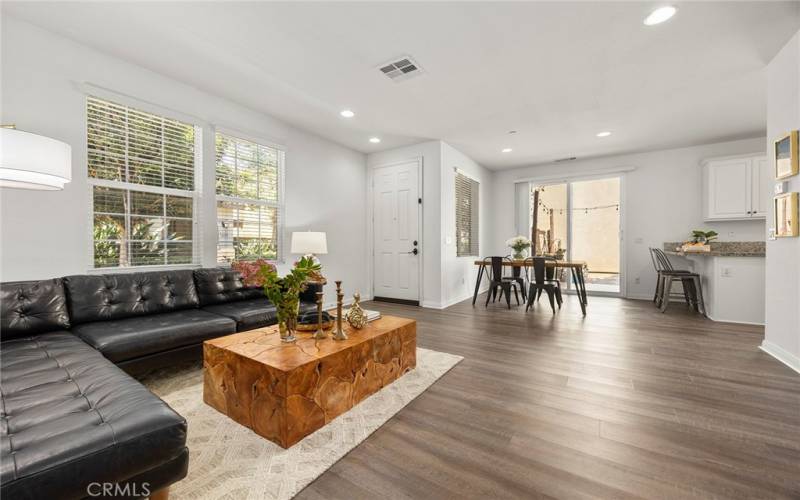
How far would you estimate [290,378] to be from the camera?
1623 millimetres

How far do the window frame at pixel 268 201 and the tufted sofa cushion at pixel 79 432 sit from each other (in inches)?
93.5

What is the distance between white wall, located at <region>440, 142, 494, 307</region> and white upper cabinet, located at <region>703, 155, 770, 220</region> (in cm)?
374

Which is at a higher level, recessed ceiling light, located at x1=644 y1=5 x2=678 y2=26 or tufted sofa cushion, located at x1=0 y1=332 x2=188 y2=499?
recessed ceiling light, located at x1=644 y1=5 x2=678 y2=26

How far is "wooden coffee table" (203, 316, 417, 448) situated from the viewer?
1661mm

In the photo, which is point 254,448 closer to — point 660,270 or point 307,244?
point 307,244

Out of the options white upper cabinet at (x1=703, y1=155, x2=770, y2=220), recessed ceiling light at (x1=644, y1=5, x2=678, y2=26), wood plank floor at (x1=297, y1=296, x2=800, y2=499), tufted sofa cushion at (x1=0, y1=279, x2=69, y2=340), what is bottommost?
wood plank floor at (x1=297, y1=296, x2=800, y2=499)

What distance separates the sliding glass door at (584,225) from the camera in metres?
6.59

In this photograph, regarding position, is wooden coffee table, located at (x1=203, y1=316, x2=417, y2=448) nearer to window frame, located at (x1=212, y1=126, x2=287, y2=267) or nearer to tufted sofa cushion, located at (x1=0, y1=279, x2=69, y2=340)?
tufted sofa cushion, located at (x1=0, y1=279, x2=69, y2=340)

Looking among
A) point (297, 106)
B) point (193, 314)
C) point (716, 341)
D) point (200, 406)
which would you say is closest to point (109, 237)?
point (193, 314)

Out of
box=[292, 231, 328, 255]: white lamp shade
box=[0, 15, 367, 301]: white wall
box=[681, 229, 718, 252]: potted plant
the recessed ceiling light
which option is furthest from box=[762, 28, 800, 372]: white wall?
box=[0, 15, 367, 301]: white wall

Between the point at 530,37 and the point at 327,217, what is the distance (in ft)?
11.9

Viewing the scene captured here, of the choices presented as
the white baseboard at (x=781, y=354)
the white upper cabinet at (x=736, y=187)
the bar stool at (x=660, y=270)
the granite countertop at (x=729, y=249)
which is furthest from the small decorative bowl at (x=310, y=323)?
the white upper cabinet at (x=736, y=187)

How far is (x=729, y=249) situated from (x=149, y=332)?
7517 millimetres
